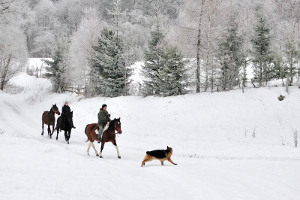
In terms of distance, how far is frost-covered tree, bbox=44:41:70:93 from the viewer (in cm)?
3544

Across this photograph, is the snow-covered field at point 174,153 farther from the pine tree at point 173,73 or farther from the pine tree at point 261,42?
the pine tree at point 261,42

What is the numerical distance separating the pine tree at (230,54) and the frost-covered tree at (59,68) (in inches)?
913

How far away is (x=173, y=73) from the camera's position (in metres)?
20.7

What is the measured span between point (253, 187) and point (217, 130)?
9280mm

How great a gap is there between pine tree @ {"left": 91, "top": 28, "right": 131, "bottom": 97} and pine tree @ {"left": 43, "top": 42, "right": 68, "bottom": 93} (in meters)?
10.8

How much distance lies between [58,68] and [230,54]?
24.5 m

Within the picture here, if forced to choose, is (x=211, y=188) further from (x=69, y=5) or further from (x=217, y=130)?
(x=69, y=5)

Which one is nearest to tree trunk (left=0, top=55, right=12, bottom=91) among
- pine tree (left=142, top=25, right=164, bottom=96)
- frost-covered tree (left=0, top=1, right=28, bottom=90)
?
frost-covered tree (left=0, top=1, right=28, bottom=90)

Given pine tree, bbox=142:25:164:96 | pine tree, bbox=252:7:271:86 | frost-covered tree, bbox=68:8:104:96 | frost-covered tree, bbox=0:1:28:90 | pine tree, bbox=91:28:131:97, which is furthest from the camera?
frost-covered tree, bbox=0:1:28:90

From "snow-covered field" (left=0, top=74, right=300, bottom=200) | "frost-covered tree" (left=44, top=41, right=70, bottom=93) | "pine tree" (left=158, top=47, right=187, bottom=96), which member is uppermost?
"frost-covered tree" (left=44, top=41, right=70, bottom=93)

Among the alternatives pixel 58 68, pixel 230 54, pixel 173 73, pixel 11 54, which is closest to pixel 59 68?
pixel 58 68

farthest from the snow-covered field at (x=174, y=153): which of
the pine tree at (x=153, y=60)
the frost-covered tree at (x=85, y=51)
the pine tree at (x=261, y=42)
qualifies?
the frost-covered tree at (x=85, y=51)

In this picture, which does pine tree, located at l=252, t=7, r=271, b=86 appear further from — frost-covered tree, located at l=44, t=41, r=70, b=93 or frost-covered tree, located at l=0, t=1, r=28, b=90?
frost-covered tree, located at l=0, t=1, r=28, b=90

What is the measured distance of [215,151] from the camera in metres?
13.8
